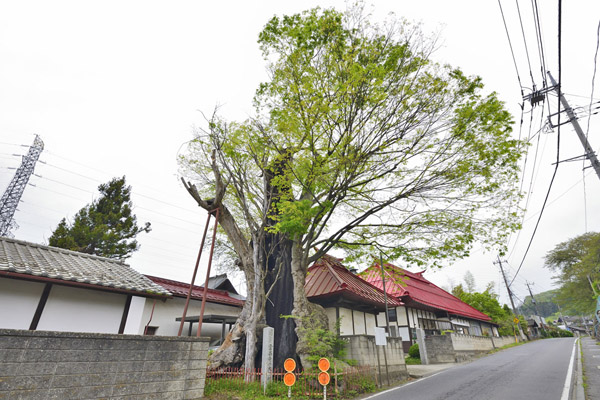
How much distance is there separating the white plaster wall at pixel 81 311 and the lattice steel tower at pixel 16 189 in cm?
2385

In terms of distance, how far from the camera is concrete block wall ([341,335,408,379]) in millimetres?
10102

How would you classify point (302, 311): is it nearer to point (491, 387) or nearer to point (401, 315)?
point (491, 387)

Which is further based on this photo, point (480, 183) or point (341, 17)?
point (480, 183)

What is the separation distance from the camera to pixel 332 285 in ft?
41.6

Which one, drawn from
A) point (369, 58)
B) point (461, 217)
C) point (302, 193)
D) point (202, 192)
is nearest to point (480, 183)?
point (461, 217)

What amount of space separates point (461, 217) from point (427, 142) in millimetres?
3047

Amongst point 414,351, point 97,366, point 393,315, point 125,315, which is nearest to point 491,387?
point 414,351

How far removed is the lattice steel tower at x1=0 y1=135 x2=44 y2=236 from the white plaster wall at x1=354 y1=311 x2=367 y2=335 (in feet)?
98.9

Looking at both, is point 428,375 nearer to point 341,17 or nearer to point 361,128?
point 361,128

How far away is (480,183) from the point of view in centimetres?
924

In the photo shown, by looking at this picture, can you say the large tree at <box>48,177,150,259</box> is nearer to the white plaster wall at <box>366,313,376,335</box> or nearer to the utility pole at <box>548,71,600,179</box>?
the white plaster wall at <box>366,313,376,335</box>

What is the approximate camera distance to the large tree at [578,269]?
29344 mm

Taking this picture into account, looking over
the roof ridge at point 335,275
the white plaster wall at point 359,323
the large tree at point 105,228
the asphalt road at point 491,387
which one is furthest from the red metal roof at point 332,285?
the large tree at point 105,228

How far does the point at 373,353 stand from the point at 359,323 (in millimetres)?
3383
